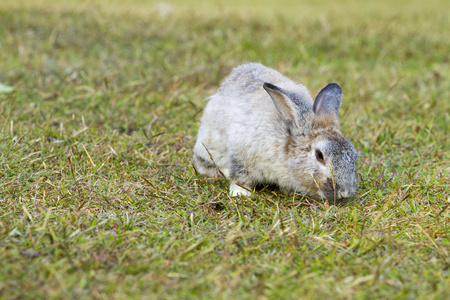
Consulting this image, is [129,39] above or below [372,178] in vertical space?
above

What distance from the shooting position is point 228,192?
14.0 feet

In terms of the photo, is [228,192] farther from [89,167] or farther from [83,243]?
[83,243]

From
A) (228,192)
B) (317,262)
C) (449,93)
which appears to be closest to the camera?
(317,262)

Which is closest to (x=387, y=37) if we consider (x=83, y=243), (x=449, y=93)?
(x=449, y=93)

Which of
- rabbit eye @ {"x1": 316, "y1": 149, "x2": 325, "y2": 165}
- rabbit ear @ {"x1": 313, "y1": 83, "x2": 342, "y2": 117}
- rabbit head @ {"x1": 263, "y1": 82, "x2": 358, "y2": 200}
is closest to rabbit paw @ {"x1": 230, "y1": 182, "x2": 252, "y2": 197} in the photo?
rabbit head @ {"x1": 263, "y1": 82, "x2": 358, "y2": 200}

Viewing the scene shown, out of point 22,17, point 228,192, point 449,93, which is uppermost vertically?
point 22,17

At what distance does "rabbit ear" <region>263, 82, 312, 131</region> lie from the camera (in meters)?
4.06

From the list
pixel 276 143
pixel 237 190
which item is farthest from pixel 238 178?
pixel 276 143

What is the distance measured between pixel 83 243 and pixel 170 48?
5.29 metres

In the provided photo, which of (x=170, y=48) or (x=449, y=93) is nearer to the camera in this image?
(x=449, y=93)

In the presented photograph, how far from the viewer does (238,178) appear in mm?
4297

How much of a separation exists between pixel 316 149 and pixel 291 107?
1.32 feet

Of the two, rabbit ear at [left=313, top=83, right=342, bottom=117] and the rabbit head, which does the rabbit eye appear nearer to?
the rabbit head

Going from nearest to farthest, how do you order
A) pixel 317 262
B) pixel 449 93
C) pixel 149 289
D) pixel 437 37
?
pixel 149 289 → pixel 317 262 → pixel 449 93 → pixel 437 37
